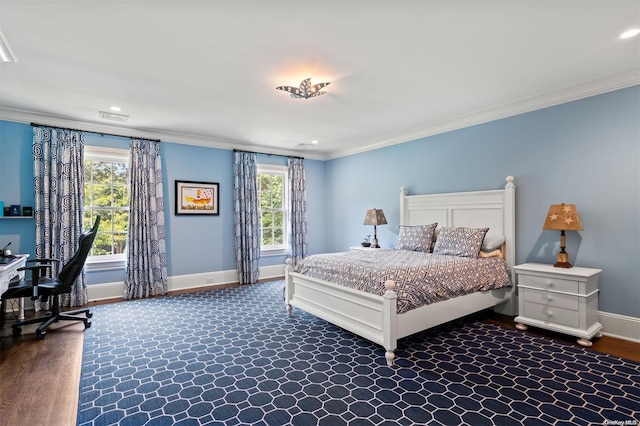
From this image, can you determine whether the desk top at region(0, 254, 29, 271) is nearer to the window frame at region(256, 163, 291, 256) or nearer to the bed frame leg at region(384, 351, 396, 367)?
the bed frame leg at region(384, 351, 396, 367)

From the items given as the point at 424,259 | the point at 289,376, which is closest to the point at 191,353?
the point at 289,376

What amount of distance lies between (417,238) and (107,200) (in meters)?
4.60

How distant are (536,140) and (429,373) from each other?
2.94m

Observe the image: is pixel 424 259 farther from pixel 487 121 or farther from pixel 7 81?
pixel 7 81

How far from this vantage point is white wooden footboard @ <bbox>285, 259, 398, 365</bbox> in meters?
2.71

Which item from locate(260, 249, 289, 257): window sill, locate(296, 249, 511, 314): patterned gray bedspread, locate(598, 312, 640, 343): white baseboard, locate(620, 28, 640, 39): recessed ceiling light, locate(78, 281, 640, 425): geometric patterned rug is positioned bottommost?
locate(78, 281, 640, 425): geometric patterned rug

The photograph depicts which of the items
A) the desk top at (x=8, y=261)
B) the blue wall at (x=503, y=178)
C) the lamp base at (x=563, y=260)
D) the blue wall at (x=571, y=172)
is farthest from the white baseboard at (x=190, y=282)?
the lamp base at (x=563, y=260)

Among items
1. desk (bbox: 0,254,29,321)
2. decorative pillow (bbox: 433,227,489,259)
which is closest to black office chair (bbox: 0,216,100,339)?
desk (bbox: 0,254,29,321)

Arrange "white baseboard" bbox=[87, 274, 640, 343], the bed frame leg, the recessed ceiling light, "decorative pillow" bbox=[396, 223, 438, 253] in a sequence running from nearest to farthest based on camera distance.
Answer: the recessed ceiling light
the bed frame leg
"white baseboard" bbox=[87, 274, 640, 343]
"decorative pillow" bbox=[396, 223, 438, 253]

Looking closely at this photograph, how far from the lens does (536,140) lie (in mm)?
3803

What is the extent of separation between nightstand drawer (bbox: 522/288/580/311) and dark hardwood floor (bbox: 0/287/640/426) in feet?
1.10

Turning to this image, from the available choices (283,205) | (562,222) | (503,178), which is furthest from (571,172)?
(283,205)

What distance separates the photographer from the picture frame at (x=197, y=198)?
5.45 metres

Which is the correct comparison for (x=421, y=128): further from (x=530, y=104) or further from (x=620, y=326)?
(x=620, y=326)
